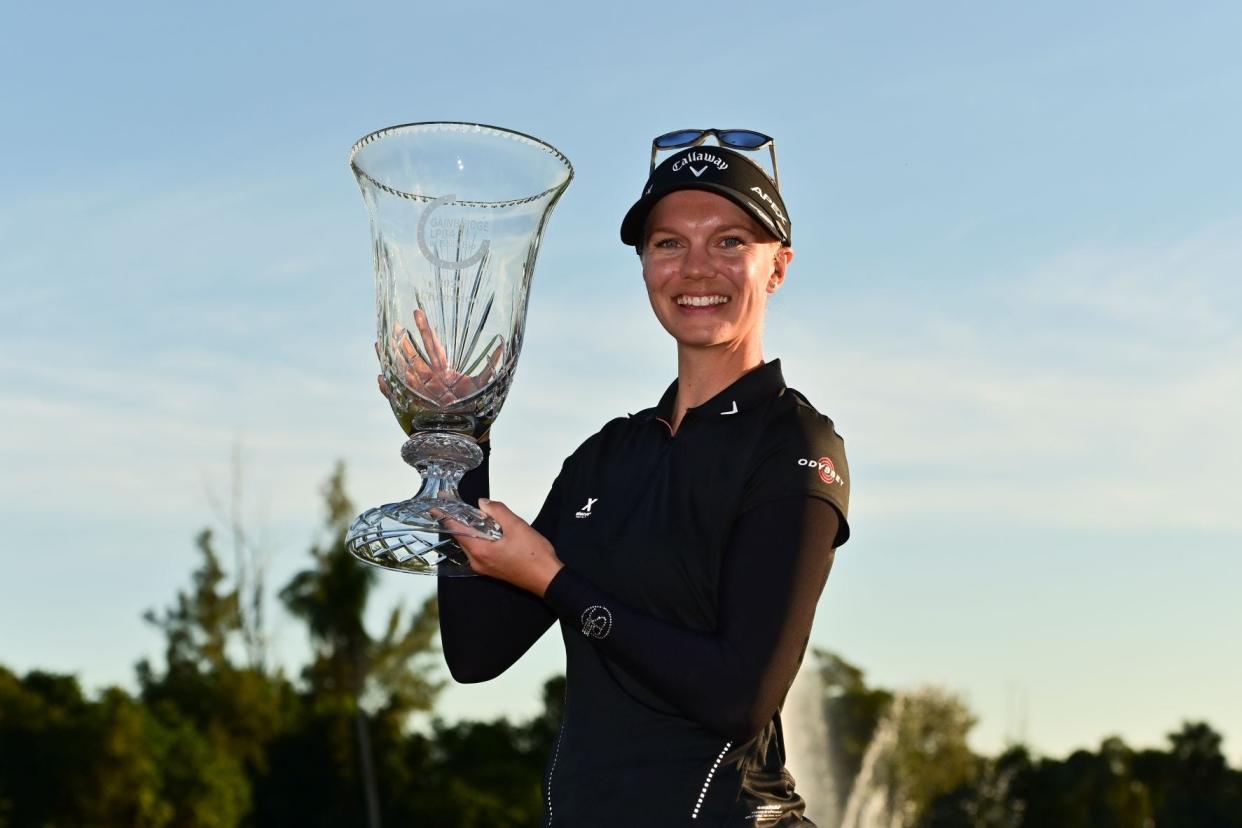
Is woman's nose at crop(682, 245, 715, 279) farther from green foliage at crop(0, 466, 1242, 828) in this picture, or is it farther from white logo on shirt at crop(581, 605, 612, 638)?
green foliage at crop(0, 466, 1242, 828)

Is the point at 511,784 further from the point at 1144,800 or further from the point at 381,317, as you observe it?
the point at 381,317

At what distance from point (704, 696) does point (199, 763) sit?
165ft

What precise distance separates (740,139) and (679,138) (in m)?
0.14

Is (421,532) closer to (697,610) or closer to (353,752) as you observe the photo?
(697,610)

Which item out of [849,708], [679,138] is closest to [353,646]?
[849,708]

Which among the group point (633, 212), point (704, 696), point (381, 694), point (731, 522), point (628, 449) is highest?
point (381, 694)

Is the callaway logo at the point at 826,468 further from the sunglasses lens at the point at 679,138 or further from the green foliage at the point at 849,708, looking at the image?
the green foliage at the point at 849,708

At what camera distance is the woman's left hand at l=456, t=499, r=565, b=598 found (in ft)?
9.77

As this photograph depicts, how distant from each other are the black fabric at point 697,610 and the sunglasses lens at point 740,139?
569mm

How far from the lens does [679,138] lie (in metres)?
3.68

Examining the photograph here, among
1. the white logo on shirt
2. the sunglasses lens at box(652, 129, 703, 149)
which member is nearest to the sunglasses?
the sunglasses lens at box(652, 129, 703, 149)

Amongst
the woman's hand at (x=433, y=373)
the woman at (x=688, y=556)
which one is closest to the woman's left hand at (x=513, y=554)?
the woman at (x=688, y=556)

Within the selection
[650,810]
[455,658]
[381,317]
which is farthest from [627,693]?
[381,317]

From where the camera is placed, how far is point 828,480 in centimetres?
320
